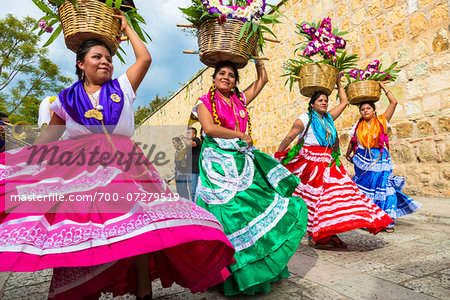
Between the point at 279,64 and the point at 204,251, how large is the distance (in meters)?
8.72

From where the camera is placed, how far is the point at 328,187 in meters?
3.37

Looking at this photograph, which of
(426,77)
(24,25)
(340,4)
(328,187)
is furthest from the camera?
(24,25)

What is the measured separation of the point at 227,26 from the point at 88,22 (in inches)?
45.3

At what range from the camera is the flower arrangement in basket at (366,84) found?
446cm

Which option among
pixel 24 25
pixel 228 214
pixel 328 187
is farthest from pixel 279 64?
pixel 24 25

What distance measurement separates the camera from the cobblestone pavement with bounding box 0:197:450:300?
6.50ft

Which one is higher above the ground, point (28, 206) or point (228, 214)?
point (28, 206)

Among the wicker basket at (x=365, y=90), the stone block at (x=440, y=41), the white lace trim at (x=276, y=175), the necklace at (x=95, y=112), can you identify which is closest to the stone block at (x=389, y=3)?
the stone block at (x=440, y=41)

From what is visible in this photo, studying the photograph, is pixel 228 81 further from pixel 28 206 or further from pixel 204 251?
pixel 28 206

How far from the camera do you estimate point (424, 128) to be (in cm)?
561

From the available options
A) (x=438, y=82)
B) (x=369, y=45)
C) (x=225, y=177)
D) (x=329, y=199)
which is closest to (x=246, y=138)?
(x=225, y=177)

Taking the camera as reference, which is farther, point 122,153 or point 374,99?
point 374,99

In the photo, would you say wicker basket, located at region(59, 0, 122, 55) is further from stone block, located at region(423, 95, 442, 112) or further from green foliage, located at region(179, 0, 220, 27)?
stone block, located at region(423, 95, 442, 112)

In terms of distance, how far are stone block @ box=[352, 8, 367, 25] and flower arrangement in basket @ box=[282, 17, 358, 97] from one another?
A: 3.29 m
